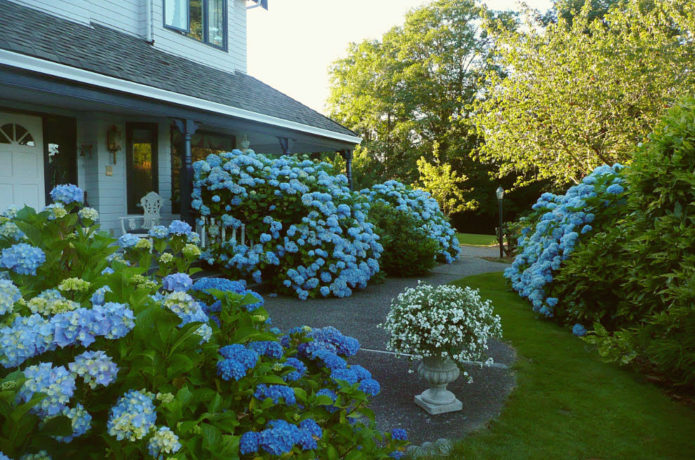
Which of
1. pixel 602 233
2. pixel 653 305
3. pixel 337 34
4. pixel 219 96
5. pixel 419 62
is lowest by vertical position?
pixel 653 305

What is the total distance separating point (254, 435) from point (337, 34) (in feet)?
112

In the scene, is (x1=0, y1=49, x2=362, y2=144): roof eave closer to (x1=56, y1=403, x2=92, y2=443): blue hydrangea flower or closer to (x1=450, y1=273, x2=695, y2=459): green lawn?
(x1=56, y1=403, x2=92, y2=443): blue hydrangea flower

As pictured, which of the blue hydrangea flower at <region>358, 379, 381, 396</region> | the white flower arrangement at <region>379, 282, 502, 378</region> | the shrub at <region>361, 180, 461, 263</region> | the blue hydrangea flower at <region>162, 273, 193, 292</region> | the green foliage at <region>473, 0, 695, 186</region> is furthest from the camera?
the green foliage at <region>473, 0, 695, 186</region>

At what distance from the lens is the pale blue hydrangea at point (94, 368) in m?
1.24

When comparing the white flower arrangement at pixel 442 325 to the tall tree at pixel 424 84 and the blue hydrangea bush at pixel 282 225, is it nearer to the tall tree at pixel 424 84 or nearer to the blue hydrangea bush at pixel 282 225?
the blue hydrangea bush at pixel 282 225

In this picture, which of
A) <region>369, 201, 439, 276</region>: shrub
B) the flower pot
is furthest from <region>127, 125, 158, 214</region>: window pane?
the flower pot

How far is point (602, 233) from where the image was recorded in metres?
5.49

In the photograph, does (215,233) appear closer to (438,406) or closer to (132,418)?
(438,406)

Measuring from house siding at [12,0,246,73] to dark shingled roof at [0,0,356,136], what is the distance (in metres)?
0.23

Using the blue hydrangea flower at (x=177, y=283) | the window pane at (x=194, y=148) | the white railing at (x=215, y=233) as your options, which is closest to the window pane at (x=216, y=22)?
the window pane at (x=194, y=148)

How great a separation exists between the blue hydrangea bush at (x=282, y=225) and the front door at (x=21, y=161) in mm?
2666

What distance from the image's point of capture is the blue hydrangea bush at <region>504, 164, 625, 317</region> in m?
5.96

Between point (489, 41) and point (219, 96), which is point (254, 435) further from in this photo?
point (489, 41)

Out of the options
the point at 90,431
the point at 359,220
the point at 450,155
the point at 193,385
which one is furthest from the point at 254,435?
the point at 450,155
